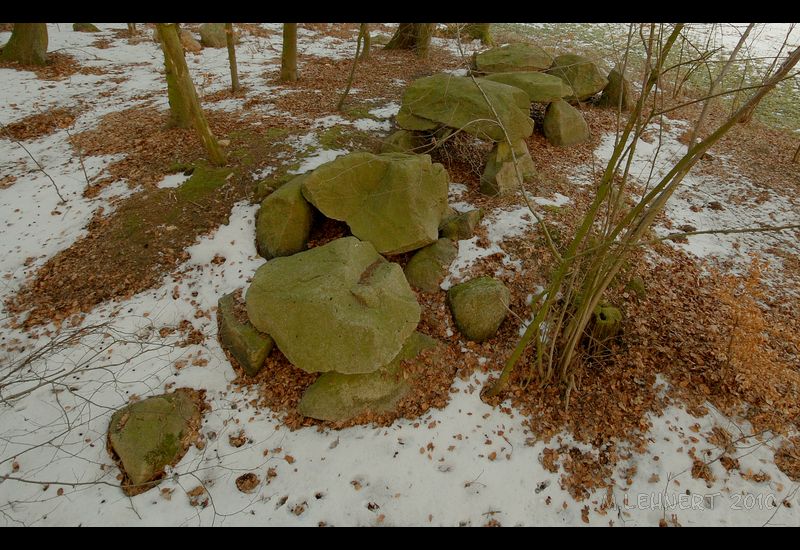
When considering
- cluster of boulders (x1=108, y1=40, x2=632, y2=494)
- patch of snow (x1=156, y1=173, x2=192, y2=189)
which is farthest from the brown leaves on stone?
cluster of boulders (x1=108, y1=40, x2=632, y2=494)

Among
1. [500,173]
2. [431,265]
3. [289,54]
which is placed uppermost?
[289,54]

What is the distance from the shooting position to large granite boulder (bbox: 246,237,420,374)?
14.0 ft

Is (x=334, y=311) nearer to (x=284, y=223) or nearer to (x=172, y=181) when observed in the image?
(x=284, y=223)

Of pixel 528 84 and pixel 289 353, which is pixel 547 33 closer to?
pixel 528 84

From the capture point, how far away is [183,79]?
6.57 m

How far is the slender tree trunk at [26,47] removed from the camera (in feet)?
37.7

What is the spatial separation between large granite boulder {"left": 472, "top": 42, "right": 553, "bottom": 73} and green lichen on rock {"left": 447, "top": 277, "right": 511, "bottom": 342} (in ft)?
21.1

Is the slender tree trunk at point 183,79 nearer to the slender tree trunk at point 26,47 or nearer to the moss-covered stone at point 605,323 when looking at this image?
the moss-covered stone at point 605,323

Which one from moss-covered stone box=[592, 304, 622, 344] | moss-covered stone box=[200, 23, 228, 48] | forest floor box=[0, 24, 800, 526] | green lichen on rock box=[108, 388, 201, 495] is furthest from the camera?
moss-covered stone box=[200, 23, 228, 48]

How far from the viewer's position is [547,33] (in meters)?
15.7

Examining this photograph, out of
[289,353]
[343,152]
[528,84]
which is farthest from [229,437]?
[528,84]

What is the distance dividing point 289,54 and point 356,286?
28.1 feet

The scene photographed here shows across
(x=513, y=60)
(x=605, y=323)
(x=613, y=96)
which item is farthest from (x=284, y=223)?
(x=613, y=96)

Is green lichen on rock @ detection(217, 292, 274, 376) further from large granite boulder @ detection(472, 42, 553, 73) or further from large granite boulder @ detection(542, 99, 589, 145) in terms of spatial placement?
large granite boulder @ detection(472, 42, 553, 73)
